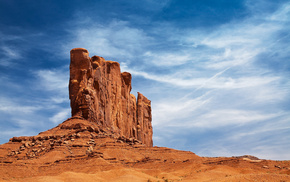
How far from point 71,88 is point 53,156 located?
18.3 meters

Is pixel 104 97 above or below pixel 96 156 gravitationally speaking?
above

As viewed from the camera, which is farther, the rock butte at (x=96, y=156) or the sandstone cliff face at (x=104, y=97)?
the sandstone cliff face at (x=104, y=97)

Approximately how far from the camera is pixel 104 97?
223 ft

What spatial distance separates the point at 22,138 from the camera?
170ft

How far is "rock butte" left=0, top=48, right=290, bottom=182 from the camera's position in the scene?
118 feet

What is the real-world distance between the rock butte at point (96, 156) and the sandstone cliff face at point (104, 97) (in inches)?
7.0

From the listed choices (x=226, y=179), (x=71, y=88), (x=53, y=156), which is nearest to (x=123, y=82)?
(x=71, y=88)

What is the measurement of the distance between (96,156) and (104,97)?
26.0 m

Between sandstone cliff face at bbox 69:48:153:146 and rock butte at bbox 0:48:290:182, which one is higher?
sandstone cliff face at bbox 69:48:153:146

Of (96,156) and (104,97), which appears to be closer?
(96,156)

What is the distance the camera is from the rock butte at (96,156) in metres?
36.1

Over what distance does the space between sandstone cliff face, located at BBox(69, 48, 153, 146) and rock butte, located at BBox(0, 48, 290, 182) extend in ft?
0.58

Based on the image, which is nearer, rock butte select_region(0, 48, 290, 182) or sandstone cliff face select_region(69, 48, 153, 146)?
rock butte select_region(0, 48, 290, 182)

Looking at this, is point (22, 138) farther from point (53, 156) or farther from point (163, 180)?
point (163, 180)
